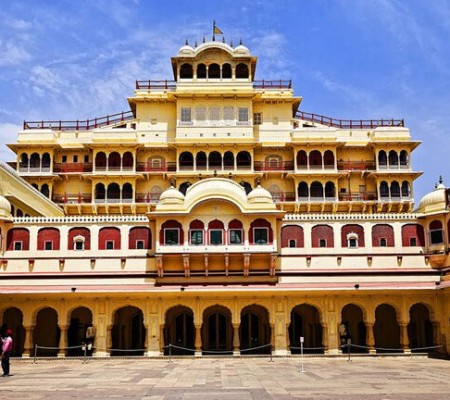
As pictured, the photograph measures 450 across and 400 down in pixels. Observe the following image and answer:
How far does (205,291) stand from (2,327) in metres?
13.6

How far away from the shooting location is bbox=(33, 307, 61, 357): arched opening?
41.2 metres

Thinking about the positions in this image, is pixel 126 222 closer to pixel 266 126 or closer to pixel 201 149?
pixel 201 149

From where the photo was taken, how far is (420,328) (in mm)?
41781

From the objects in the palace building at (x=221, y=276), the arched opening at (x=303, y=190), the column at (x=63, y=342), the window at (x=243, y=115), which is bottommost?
the column at (x=63, y=342)

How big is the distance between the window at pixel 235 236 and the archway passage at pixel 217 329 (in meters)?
5.60

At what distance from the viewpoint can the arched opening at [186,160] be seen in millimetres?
Result: 54688

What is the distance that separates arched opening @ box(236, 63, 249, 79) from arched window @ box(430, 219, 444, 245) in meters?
25.2

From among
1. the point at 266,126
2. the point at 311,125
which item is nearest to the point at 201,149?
the point at 266,126

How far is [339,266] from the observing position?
130 feet

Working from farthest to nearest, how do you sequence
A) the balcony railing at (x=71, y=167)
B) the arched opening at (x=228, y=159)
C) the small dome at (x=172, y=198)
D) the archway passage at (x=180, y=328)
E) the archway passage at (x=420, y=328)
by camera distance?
the balcony railing at (x=71, y=167), the arched opening at (x=228, y=159), the archway passage at (x=180, y=328), the archway passage at (x=420, y=328), the small dome at (x=172, y=198)

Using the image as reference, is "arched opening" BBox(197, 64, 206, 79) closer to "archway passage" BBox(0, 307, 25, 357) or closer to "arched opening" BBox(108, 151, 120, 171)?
"arched opening" BBox(108, 151, 120, 171)

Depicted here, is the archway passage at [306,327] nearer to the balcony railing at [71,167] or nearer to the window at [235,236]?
the window at [235,236]

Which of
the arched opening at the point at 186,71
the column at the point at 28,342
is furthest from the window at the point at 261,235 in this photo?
the arched opening at the point at 186,71

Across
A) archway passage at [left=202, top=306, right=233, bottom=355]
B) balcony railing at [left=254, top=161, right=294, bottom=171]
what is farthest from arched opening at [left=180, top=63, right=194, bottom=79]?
archway passage at [left=202, top=306, right=233, bottom=355]
